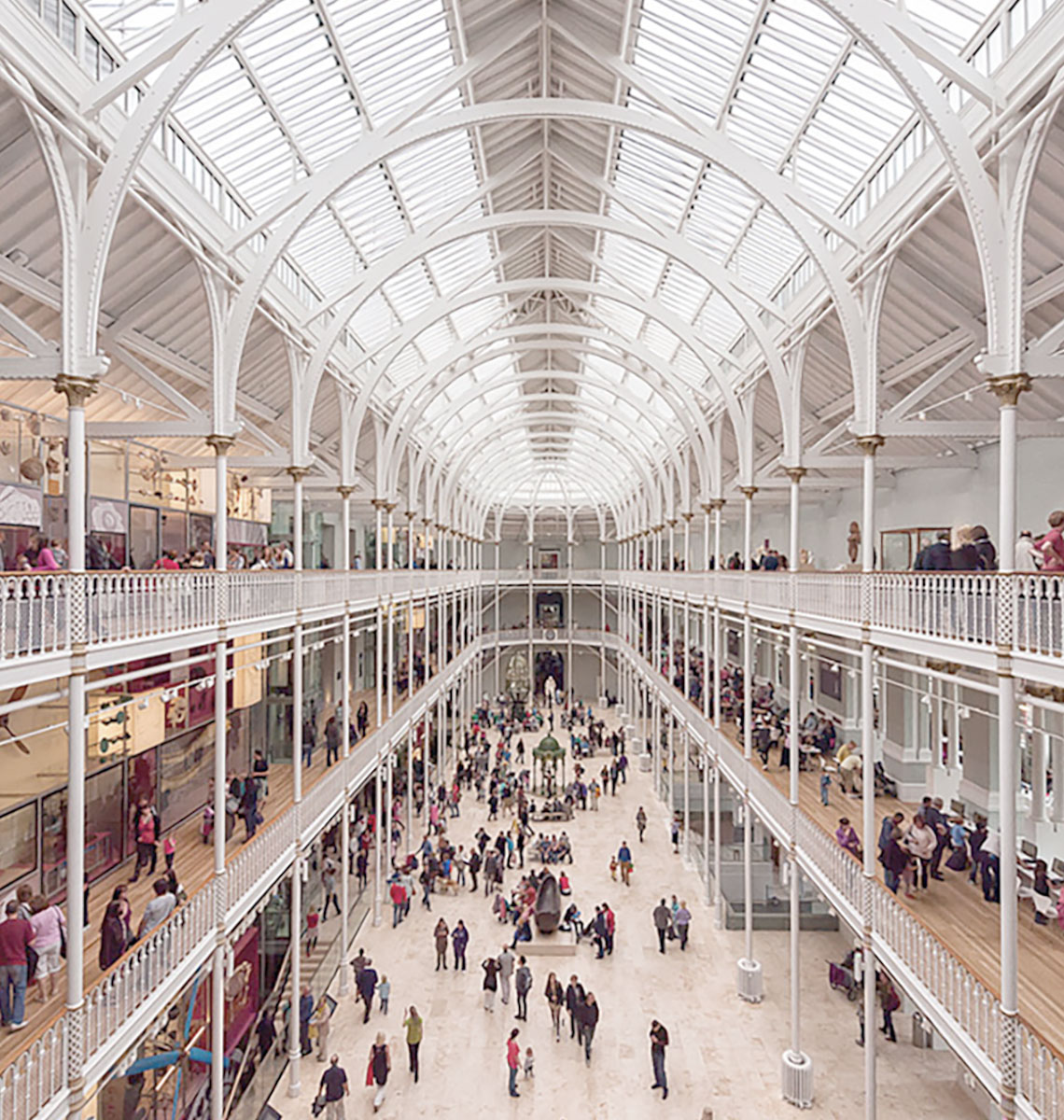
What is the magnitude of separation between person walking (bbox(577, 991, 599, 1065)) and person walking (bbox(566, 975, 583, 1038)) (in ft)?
0.50

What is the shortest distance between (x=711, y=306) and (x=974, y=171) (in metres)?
14.4

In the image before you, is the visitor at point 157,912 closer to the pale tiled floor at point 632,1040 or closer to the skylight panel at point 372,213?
the pale tiled floor at point 632,1040

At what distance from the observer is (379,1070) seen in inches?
537

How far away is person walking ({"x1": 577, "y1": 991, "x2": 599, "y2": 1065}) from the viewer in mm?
15039

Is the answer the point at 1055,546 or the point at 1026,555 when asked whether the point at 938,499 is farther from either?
the point at 1055,546

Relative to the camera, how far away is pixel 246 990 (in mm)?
15711

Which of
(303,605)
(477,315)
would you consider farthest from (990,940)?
(477,315)

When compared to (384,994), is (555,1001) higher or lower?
higher

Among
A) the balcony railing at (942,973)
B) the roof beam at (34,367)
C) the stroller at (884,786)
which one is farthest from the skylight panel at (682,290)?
the roof beam at (34,367)

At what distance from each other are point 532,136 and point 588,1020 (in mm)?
18330

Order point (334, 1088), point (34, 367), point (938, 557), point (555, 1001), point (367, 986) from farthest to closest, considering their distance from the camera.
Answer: point (367, 986) → point (555, 1001) → point (334, 1088) → point (938, 557) → point (34, 367)

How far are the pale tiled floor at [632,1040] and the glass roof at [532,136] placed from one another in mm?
13650

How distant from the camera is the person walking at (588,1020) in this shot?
1504 centimetres

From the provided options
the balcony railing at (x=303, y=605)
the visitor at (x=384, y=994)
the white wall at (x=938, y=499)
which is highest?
the white wall at (x=938, y=499)
